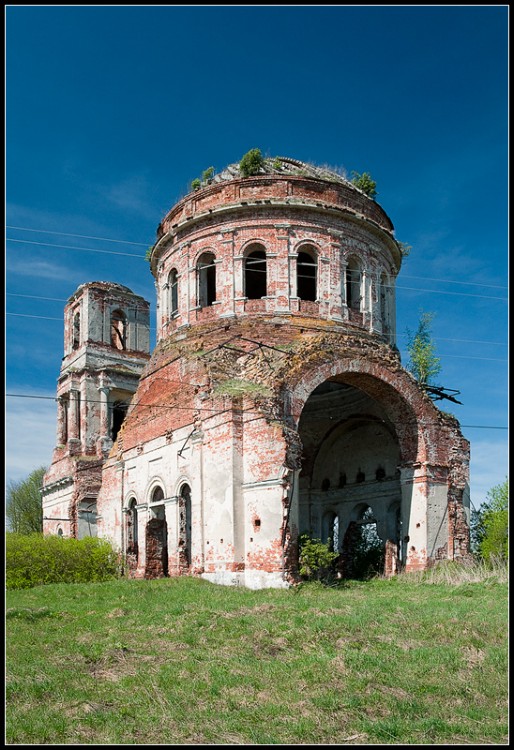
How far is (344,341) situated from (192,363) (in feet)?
13.0

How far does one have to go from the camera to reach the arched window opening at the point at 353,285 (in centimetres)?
2270

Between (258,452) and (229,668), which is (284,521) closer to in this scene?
(258,452)

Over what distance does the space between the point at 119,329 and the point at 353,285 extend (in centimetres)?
1424

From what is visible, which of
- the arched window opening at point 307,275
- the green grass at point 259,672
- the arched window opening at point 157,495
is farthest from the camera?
the arched window opening at point 307,275

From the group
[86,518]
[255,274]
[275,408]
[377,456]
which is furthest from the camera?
[86,518]

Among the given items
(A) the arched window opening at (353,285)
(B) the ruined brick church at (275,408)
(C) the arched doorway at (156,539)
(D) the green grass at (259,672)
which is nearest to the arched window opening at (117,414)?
(B) the ruined brick church at (275,408)

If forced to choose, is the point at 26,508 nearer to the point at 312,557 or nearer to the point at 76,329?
the point at 76,329

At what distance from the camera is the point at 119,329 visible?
1341 inches

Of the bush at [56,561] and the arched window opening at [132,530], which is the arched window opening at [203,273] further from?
the bush at [56,561]

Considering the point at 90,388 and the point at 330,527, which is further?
the point at 90,388

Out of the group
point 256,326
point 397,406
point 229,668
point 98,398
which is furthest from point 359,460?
point 229,668

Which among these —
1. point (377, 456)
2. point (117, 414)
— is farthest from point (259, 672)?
point (117, 414)

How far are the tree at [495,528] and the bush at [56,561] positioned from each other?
9996 millimetres

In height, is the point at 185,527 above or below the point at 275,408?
below
